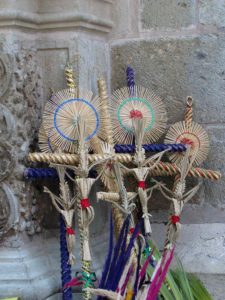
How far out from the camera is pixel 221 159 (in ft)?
9.21

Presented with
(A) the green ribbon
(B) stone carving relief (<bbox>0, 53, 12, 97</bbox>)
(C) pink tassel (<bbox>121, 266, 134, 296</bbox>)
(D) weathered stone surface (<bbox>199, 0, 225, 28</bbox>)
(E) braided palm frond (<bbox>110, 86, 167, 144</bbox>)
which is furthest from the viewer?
(D) weathered stone surface (<bbox>199, 0, 225, 28</bbox>)

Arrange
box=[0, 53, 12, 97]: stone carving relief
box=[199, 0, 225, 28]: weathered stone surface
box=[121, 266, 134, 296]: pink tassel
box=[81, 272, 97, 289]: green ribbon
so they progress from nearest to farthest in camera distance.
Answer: box=[121, 266, 134, 296]: pink tassel → box=[81, 272, 97, 289]: green ribbon → box=[0, 53, 12, 97]: stone carving relief → box=[199, 0, 225, 28]: weathered stone surface

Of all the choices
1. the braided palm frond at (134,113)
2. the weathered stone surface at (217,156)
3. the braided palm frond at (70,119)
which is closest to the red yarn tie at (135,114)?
the braided palm frond at (134,113)

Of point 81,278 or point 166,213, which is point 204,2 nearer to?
point 166,213

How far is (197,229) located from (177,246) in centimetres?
10

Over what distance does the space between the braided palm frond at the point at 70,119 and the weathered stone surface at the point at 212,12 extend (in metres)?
0.52

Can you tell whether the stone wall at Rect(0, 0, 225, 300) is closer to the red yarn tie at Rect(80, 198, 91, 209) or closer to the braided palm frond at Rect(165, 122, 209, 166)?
the braided palm frond at Rect(165, 122, 209, 166)

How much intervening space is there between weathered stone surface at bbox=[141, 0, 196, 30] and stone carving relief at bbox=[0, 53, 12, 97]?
0.57 meters

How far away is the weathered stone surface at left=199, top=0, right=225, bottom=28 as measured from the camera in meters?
2.78

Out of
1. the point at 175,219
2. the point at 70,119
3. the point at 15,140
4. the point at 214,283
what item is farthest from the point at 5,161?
the point at 214,283

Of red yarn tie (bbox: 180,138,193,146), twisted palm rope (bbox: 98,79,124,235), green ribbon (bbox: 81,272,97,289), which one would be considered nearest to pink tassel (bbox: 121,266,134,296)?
green ribbon (bbox: 81,272,97,289)

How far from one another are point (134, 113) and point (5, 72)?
1.48 feet

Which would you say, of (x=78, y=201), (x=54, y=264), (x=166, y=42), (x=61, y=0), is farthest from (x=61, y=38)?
(x=54, y=264)

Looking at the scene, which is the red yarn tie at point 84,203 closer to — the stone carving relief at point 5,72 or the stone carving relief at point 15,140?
the stone carving relief at point 15,140
